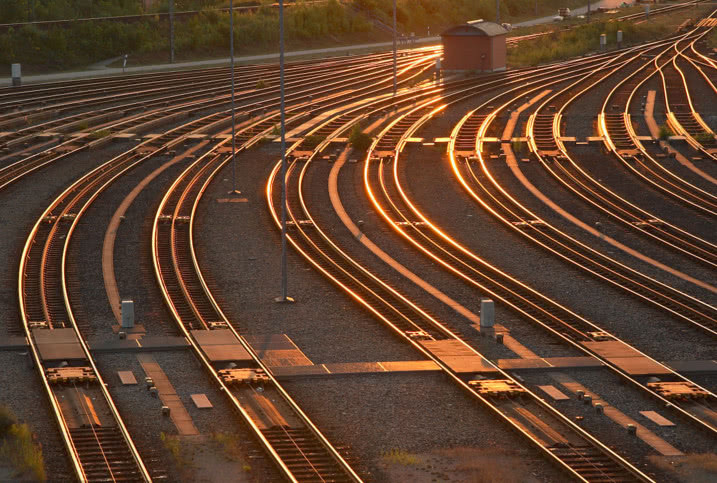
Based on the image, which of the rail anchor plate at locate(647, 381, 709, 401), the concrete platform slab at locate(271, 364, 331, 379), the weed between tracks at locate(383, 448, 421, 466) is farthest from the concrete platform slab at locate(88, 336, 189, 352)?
the rail anchor plate at locate(647, 381, 709, 401)

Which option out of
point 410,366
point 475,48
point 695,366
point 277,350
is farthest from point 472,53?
point 410,366

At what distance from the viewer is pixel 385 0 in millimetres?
90562

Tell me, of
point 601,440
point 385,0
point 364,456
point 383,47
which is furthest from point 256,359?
point 385,0

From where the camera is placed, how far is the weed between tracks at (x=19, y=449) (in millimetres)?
13469

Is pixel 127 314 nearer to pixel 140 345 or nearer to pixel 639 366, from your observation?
pixel 140 345

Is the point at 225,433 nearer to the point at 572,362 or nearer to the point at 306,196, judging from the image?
the point at 572,362

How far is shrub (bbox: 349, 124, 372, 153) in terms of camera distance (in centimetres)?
4028

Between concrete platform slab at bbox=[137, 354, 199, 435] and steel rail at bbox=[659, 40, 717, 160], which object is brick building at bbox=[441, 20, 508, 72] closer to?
steel rail at bbox=[659, 40, 717, 160]

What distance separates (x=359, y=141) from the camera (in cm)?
4031

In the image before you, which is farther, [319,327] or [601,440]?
[319,327]

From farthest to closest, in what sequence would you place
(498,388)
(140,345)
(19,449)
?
1. (140,345)
2. (498,388)
3. (19,449)

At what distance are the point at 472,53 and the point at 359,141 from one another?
20.7 metres

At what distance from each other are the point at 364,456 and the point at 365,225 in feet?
48.1

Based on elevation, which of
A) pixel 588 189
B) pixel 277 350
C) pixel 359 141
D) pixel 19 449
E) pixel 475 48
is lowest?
pixel 277 350
